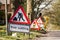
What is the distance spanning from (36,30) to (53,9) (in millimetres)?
16894

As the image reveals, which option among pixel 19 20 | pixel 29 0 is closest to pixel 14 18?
pixel 19 20

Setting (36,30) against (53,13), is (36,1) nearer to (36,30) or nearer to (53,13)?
(36,30)

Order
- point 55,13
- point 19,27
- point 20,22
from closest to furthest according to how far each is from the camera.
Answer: point 20,22 → point 19,27 → point 55,13

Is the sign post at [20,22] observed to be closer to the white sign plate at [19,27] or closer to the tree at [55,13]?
the white sign plate at [19,27]

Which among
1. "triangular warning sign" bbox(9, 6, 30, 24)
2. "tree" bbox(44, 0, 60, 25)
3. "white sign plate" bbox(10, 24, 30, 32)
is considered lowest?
"white sign plate" bbox(10, 24, 30, 32)

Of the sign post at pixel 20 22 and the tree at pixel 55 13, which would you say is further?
the tree at pixel 55 13

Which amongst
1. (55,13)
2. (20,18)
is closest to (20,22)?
(20,18)

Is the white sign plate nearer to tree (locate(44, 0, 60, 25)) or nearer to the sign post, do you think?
the sign post

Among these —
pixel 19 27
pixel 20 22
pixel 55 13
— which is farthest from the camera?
pixel 55 13

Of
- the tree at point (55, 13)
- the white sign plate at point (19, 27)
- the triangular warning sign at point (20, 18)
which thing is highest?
the tree at point (55, 13)

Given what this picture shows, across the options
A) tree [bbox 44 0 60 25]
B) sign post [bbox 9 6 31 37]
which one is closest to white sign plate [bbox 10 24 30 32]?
sign post [bbox 9 6 31 37]

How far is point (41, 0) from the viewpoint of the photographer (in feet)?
75.4

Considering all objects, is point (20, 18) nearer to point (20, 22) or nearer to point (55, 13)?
point (20, 22)

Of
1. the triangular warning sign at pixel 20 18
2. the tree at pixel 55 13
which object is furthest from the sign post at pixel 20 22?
the tree at pixel 55 13
